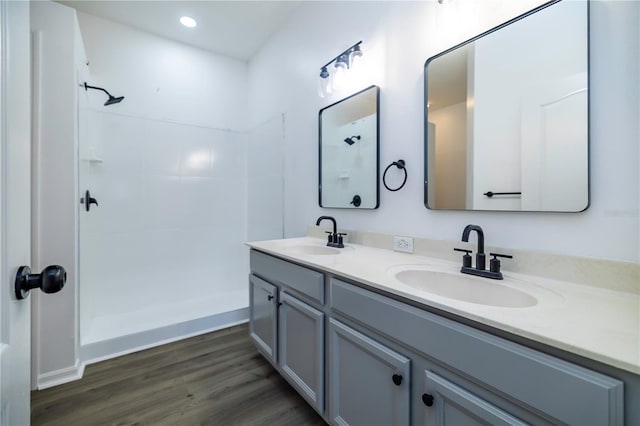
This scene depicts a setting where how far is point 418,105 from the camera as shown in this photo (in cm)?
142

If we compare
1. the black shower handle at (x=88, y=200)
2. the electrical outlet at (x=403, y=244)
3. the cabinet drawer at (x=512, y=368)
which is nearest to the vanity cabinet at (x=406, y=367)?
the cabinet drawer at (x=512, y=368)

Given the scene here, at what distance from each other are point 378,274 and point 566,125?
2.81 feet

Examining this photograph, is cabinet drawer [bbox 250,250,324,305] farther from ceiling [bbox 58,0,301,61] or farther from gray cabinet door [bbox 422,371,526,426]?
ceiling [bbox 58,0,301,61]

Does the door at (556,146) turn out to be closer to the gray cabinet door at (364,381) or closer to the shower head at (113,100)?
the gray cabinet door at (364,381)

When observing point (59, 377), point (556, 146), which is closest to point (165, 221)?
point (59, 377)

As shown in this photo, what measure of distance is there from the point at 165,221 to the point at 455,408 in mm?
2820

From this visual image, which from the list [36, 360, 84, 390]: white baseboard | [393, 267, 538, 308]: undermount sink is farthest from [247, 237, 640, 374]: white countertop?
[36, 360, 84, 390]: white baseboard

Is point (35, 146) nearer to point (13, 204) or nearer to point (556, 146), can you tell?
point (13, 204)

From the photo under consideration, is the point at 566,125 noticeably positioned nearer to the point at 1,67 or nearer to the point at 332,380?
the point at 332,380

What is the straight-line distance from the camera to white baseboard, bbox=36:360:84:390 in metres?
1.67

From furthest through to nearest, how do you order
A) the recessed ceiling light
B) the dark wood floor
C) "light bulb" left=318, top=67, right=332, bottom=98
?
the recessed ceiling light → "light bulb" left=318, top=67, right=332, bottom=98 → the dark wood floor

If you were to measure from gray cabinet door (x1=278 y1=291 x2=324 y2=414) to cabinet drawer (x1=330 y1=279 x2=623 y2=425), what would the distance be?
1.44ft

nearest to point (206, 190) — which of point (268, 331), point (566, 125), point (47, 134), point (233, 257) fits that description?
point (233, 257)

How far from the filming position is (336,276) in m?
1.18
